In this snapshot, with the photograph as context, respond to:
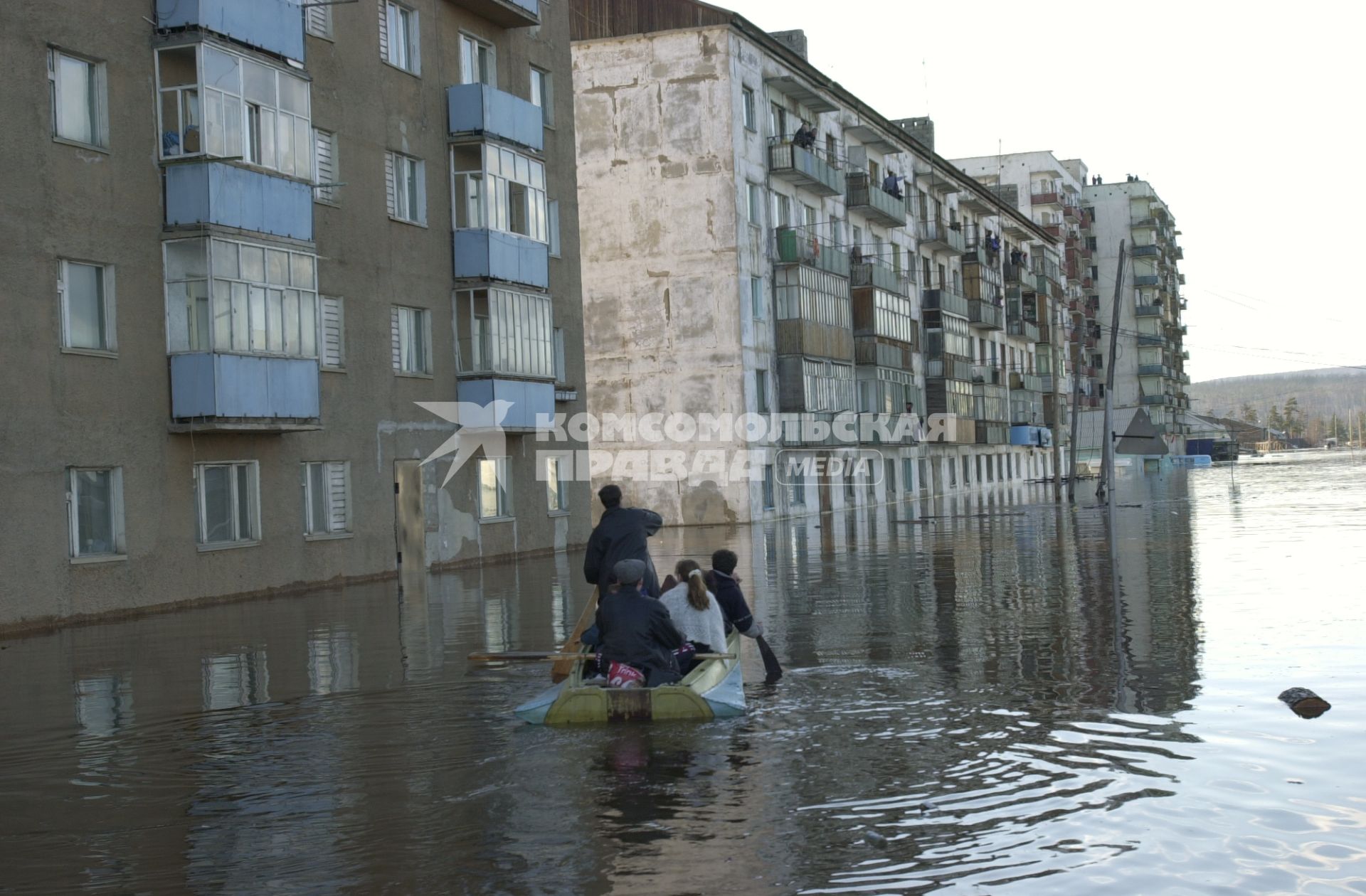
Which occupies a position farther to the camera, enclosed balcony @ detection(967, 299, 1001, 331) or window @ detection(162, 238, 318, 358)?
enclosed balcony @ detection(967, 299, 1001, 331)

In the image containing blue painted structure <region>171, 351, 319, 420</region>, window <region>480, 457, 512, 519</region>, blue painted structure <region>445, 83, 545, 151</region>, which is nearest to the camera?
blue painted structure <region>171, 351, 319, 420</region>

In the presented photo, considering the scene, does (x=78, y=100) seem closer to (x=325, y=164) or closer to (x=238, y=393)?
(x=238, y=393)

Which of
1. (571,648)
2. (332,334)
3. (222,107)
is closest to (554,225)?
(332,334)

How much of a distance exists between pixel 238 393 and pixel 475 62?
41.1ft

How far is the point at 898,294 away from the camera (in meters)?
61.4

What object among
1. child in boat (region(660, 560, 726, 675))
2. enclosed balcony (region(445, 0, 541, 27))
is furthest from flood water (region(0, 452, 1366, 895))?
enclosed balcony (region(445, 0, 541, 27))

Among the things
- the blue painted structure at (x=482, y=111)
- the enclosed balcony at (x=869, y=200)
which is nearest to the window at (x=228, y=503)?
the blue painted structure at (x=482, y=111)

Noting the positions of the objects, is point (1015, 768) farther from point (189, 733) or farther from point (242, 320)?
point (242, 320)

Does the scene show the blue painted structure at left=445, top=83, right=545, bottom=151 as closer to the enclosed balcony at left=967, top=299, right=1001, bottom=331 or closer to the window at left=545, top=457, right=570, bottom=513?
the window at left=545, top=457, right=570, bottom=513

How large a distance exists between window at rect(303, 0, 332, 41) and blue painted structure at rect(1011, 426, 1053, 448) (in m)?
63.7

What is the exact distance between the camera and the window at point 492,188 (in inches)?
1244

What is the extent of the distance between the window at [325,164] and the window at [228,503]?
533 cm

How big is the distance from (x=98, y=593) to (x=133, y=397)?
296cm

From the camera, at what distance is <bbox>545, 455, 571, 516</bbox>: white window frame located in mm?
35656
